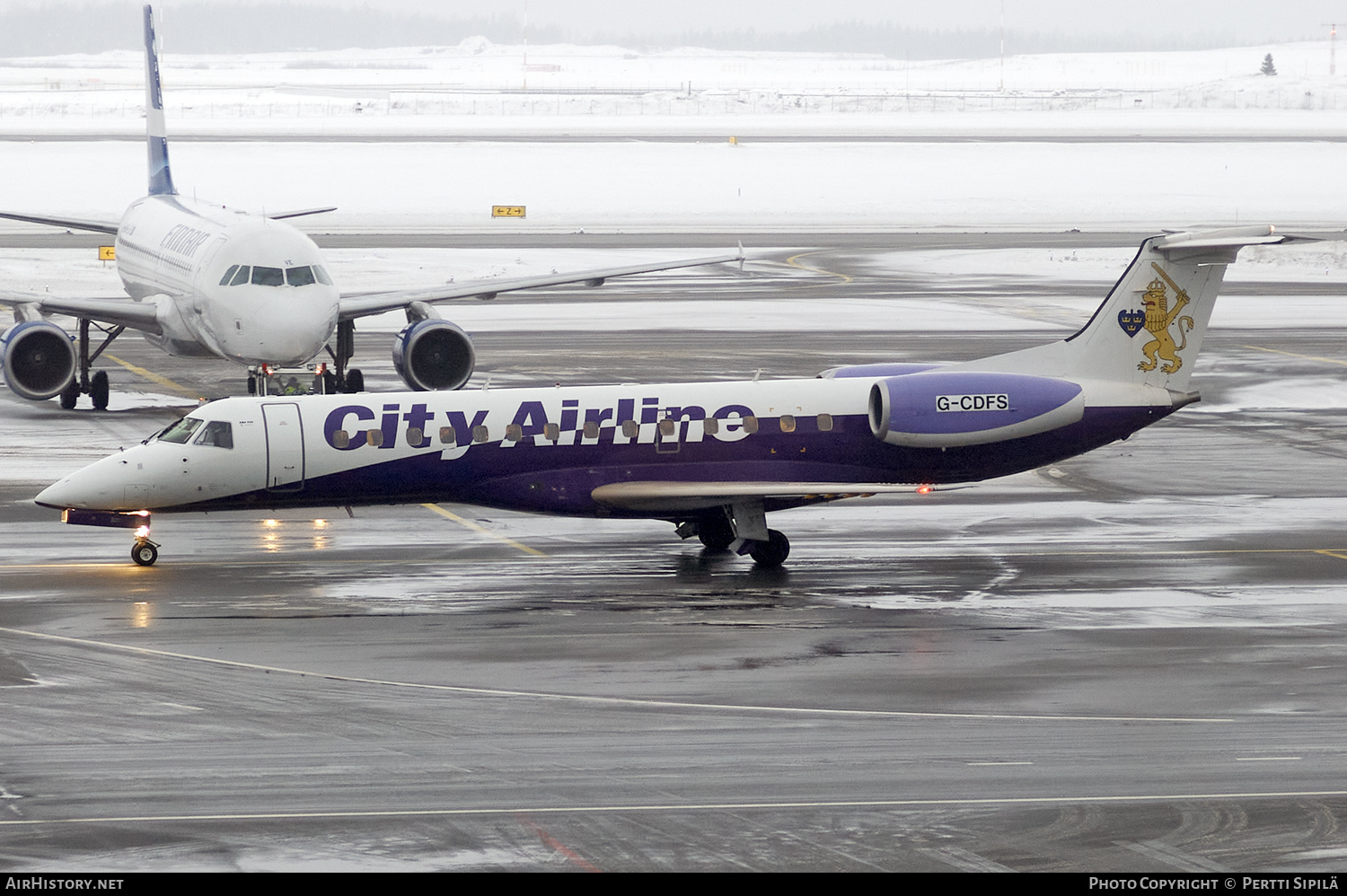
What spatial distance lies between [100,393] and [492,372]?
10.3m

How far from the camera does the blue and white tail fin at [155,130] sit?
54000 mm

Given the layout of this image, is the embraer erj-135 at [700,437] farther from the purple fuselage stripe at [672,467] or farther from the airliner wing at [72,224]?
the airliner wing at [72,224]

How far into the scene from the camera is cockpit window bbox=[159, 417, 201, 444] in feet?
90.5

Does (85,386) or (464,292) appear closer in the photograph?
(85,386)

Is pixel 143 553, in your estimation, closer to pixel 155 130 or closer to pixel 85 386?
pixel 85 386

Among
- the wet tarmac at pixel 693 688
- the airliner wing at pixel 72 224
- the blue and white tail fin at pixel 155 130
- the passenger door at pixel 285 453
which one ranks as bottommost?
the wet tarmac at pixel 693 688

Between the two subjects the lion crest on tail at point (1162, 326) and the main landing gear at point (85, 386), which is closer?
the lion crest on tail at point (1162, 326)

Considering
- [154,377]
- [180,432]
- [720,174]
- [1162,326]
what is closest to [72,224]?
[154,377]

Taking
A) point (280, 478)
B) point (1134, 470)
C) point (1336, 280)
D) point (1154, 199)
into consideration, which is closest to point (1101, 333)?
point (1134, 470)

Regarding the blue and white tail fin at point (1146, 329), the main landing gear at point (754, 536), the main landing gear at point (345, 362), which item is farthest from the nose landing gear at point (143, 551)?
the main landing gear at point (345, 362)

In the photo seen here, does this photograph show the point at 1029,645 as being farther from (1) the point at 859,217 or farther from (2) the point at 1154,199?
(2) the point at 1154,199

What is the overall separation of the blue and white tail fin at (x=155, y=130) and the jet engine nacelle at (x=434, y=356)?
13561 millimetres

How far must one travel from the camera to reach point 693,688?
21.1 metres

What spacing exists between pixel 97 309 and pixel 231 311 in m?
4.63
